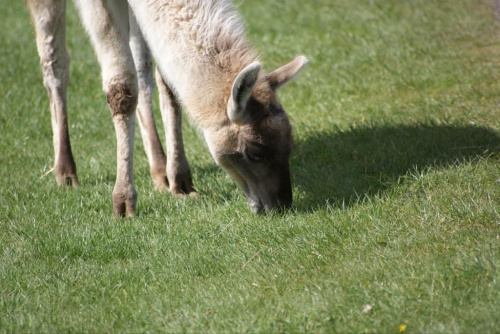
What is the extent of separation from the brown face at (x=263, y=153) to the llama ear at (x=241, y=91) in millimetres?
112

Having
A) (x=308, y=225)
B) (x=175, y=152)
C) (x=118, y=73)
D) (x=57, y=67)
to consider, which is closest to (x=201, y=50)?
(x=118, y=73)

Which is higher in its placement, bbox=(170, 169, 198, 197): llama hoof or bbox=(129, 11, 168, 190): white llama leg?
bbox=(129, 11, 168, 190): white llama leg

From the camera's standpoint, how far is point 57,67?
7.39m

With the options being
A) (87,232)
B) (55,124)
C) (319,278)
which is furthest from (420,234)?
(55,124)

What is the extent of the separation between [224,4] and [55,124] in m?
2.63

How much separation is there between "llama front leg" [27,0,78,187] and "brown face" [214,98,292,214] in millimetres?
2198

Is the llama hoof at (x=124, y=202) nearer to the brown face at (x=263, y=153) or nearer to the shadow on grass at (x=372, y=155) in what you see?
the brown face at (x=263, y=153)

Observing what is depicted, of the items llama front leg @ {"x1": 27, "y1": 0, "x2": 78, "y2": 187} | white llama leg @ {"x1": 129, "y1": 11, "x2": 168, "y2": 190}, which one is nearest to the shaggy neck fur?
white llama leg @ {"x1": 129, "y1": 11, "x2": 168, "y2": 190}

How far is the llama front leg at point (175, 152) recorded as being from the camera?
6.56m

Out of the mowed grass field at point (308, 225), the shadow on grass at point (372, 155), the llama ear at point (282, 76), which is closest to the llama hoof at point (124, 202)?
the mowed grass field at point (308, 225)

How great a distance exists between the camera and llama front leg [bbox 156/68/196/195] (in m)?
6.56

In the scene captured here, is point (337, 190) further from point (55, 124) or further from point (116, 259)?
point (55, 124)

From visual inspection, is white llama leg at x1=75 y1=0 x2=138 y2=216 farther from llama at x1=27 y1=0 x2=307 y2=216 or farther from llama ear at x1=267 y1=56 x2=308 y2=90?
llama ear at x1=267 y1=56 x2=308 y2=90

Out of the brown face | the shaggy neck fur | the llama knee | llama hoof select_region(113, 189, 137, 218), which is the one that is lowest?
llama hoof select_region(113, 189, 137, 218)
